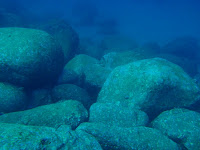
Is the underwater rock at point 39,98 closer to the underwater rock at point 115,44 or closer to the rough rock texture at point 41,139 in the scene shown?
the rough rock texture at point 41,139

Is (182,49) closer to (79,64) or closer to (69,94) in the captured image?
(79,64)

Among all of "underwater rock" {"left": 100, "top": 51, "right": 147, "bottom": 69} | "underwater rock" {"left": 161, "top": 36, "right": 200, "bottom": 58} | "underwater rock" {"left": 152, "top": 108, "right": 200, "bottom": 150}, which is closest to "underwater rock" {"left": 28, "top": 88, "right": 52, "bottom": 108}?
"underwater rock" {"left": 152, "top": 108, "right": 200, "bottom": 150}

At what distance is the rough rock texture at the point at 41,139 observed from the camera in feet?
8.24

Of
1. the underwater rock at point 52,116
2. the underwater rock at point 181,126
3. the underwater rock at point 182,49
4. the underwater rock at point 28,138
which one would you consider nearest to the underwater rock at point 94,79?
the underwater rock at point 52,116

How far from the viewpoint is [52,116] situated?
165 inches

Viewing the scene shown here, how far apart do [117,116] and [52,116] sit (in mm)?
1719

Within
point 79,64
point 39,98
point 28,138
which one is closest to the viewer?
point 28,138

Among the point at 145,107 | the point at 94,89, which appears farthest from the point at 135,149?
the point at 94,89

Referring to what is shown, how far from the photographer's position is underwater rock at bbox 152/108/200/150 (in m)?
4.06

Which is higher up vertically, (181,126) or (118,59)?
(118,59)

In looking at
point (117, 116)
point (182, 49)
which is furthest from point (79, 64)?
point (182, 49)

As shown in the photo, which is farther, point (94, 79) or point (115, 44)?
point (115, 44)

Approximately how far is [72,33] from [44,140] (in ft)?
27.1

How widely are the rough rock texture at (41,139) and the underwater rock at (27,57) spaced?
2.38m
